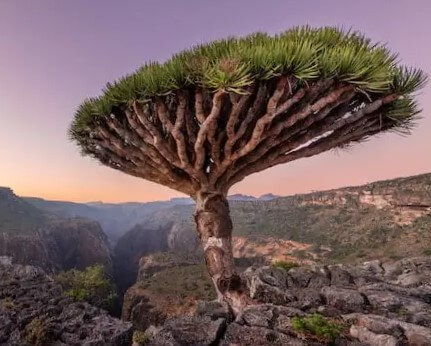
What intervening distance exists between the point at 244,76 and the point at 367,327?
480 centimetres

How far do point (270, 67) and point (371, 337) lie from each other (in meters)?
4.74

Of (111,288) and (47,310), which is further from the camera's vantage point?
(111,288)

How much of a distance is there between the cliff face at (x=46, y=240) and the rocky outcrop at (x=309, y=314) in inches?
3102

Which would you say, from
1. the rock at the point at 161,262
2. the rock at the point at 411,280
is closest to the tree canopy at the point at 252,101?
the rock at the point at 411,280

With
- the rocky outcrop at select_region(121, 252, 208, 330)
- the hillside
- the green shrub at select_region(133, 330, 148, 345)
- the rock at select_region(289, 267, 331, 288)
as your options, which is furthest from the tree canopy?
the hillside

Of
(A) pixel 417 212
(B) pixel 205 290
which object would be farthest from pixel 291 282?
(A) pixel 417 212

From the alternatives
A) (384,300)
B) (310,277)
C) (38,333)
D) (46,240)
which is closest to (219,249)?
(384,300)

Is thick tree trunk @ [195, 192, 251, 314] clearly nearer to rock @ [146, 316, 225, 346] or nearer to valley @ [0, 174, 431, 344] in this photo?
rock @ [146, 316, 225, 346]

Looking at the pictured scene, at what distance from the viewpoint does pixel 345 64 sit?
559cm

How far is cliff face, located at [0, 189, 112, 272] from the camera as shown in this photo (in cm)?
7644

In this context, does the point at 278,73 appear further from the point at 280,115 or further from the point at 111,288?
the point at 111,288

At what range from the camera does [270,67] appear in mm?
5555

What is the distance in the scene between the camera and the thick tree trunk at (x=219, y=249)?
7043 mm

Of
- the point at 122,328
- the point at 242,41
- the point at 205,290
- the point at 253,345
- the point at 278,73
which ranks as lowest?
the point at 205,290
